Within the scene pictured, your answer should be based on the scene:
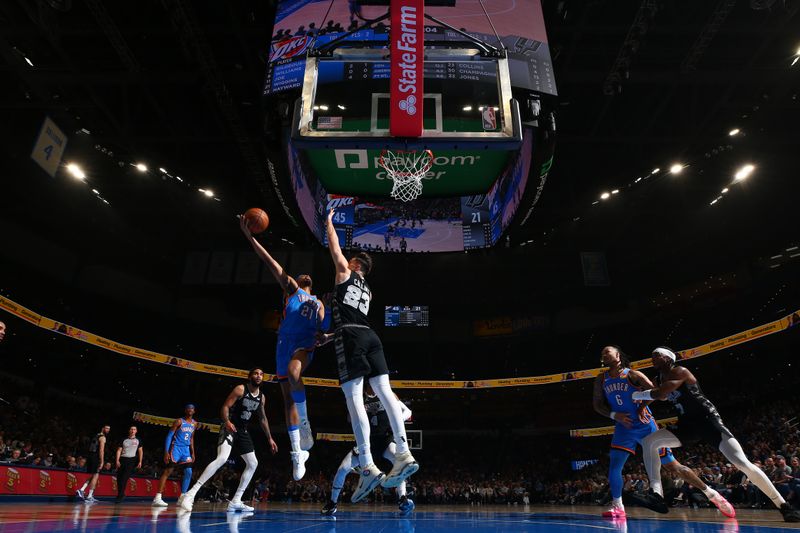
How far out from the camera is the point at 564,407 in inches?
1144

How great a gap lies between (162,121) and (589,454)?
982 inches

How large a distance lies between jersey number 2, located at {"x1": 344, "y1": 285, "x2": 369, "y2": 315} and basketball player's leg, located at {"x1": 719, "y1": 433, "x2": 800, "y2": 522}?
4238mm

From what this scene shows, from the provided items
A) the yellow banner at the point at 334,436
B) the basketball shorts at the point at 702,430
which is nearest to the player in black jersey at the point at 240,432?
the basketball shorts at the point at 702,430

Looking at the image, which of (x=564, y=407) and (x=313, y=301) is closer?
(x=313, y=301)

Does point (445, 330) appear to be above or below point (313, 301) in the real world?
above

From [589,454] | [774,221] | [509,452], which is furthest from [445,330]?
[774,221]

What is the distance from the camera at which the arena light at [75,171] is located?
16.2 m

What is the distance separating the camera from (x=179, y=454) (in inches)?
353

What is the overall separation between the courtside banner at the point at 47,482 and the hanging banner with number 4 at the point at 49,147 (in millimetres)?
7260

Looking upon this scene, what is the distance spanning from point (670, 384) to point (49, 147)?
50.9 feet

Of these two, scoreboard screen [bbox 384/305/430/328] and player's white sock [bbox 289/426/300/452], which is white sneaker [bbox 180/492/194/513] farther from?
scoreboard screen [bbox 384/305/430/328]

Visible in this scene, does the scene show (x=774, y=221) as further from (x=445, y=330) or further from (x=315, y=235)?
(x=315, y=235)

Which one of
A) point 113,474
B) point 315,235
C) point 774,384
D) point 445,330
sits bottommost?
point 113,474

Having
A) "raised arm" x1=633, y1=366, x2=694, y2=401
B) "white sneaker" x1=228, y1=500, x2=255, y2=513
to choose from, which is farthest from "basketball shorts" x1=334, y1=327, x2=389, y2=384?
"white sneaker" x1=228, y1=500, x2=255, y2=513
